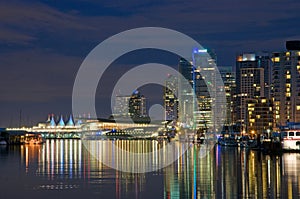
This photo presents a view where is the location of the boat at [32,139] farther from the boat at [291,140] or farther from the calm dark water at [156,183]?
the calm dark water at [156,183]

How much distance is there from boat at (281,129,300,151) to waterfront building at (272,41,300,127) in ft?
130

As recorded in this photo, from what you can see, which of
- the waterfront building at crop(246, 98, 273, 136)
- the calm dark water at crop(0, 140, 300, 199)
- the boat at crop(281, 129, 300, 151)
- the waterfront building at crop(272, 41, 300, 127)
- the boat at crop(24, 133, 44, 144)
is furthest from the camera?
the boat at crop(24, 133, 44, 144)

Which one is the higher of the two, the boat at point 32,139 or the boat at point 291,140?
the boat at point 291,140

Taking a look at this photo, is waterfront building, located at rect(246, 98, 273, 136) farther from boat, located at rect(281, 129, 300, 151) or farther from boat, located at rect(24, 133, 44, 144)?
boat, located at rect(281, 129, 300, 151)

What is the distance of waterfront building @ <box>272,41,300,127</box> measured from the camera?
375ft

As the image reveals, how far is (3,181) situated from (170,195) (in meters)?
12.1

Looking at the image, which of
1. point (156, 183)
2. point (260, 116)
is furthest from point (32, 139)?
point (156, 183)

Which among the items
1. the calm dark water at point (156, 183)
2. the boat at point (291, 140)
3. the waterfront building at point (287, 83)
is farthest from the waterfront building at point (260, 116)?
the calm dark water at point (156, 183)

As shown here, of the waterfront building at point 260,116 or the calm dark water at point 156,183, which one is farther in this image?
the waterfront building at point 260,116

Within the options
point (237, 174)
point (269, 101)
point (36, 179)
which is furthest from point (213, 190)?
point (269, 101)

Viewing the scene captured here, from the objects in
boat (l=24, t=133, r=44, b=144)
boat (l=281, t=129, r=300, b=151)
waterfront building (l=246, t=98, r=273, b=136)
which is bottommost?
boat (l=24, t=133, r=44, b=144)

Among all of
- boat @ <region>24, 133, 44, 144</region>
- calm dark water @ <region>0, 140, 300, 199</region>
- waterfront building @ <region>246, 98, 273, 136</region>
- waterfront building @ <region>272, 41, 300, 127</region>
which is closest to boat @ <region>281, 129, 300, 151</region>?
calm dark water @ <region>0, 140, 300, 199</region>

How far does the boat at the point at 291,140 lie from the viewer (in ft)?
236

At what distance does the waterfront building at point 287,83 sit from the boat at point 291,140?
3973 centimetres
